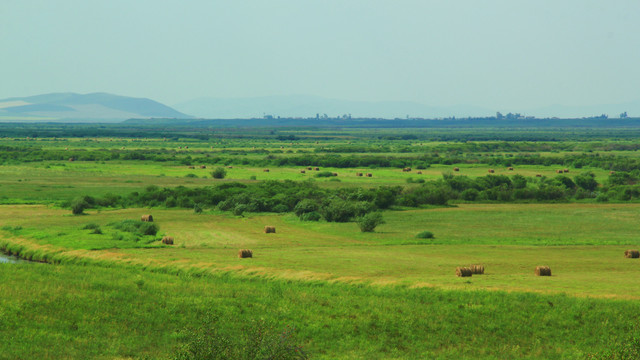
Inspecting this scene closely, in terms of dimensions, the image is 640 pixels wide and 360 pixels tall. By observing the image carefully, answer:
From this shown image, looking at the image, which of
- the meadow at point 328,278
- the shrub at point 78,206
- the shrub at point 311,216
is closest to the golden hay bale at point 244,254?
the meadow at point 328,278

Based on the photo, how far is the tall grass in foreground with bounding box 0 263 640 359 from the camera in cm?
2952

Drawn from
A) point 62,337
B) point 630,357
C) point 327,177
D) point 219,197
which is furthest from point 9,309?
point 327,177

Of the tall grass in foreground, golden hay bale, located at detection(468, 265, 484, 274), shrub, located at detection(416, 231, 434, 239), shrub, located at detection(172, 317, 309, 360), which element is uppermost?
shrub, located at detection(172, 317, 309, 360)

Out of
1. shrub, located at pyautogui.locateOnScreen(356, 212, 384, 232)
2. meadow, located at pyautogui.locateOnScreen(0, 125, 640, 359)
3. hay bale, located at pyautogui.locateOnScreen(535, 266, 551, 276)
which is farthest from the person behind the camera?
shrub, located at pyautogui.locateOnScreen(356, 212, 384, 232)

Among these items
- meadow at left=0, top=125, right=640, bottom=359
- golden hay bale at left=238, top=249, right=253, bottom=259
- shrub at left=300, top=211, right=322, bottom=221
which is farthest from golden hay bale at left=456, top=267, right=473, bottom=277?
shrub at left=300, top=211, right=322, bottom=221

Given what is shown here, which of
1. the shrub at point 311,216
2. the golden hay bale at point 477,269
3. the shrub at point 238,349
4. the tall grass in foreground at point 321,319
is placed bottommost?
A: the shrub at point 311,216

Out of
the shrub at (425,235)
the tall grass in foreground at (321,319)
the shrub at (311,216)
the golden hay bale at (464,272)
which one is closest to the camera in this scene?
the tall grass in foreground at (321,319)

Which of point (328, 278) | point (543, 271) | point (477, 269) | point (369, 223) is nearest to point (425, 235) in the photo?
point (369, 223)

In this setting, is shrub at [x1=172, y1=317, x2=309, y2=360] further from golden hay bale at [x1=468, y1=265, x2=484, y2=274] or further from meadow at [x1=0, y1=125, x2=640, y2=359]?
golden hay bale at [x1=468, y1=265, x2=484, y2=274]

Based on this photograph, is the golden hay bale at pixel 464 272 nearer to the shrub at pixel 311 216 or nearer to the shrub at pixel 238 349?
the shrub at pixel 238 349

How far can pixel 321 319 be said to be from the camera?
32.7 metres

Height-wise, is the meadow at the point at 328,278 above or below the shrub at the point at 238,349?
below

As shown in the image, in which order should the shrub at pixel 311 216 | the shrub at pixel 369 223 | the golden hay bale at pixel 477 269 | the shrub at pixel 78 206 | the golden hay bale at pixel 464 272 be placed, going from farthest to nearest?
the shrub at pixel 78 206 → the shrub at pixel 311 216 → the shrub at pixel 369 223 → the golden hay bale at pixel 477 269 → the golden hay bale at pixel 464 272

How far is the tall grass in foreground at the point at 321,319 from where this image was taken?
96.8 ft
